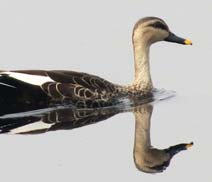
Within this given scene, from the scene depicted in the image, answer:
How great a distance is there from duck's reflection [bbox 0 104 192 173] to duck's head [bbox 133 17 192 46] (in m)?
1.49

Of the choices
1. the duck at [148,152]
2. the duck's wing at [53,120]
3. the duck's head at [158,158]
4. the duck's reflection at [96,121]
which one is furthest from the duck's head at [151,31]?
the duck's head at [158,158]

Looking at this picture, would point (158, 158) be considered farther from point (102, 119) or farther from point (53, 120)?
point (53, 120)

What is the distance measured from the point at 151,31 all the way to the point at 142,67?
709mm

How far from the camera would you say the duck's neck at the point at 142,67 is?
25.8m

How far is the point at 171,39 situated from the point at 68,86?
275 cm

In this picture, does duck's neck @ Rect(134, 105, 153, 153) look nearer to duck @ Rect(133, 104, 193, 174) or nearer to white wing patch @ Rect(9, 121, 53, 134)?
duck @ Rect(133, 104, 193, 174)

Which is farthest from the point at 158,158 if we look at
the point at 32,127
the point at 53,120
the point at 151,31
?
the point at 151,31

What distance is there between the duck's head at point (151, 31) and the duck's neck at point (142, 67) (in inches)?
4.3

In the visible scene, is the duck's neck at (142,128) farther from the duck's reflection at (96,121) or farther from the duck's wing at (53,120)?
the duck's wing at (53,120)

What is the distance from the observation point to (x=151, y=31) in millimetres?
25844

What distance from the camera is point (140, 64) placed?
25953mm

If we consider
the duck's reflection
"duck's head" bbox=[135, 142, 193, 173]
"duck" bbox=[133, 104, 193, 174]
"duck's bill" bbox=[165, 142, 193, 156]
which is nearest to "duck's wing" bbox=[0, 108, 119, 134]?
the duck's reflection

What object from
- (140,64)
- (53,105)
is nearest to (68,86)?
(53,105)

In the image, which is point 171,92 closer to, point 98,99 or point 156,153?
point 98,99
